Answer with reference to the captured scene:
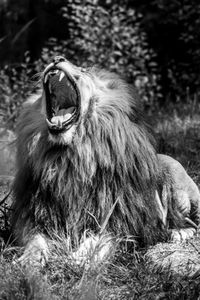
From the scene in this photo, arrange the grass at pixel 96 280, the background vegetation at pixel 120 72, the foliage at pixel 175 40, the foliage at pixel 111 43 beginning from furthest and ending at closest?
the foliage at pixel 175 40 → the foliage at pixel 111 43 → the background vegetation at pixel 120 72 → the grass at pixel 96 280

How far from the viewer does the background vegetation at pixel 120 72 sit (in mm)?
3629

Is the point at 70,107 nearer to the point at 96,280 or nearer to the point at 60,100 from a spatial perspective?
the point at 60,100

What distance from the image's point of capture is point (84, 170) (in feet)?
13.6

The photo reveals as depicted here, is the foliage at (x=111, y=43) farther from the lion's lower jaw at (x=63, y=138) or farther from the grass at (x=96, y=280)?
the grass at (x=96, y=280)

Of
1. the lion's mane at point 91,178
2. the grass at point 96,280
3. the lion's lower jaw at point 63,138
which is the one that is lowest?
the grass at point 96,280

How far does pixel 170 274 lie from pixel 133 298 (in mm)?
277

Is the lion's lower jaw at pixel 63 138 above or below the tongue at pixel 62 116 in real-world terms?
below

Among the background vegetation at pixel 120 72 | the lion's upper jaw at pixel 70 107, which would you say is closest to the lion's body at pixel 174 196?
the background vegetation at pixel 120 72

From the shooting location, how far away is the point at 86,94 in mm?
4285

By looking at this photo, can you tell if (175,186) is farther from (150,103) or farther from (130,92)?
(150,103)

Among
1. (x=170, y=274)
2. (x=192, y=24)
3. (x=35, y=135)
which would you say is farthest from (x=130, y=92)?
(x=192, y=24)

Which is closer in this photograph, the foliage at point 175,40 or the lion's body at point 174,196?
the lion's body at point 174,196

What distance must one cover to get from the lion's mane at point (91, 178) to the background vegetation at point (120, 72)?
A: 23cm

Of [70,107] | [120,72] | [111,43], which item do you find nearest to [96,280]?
[70,107]
